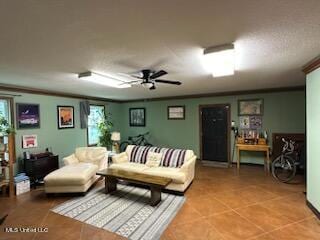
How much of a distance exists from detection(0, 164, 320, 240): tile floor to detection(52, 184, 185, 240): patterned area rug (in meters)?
0.13

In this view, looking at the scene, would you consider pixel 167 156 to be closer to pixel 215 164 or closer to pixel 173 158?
pixel 173 158

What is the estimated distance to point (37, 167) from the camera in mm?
4410

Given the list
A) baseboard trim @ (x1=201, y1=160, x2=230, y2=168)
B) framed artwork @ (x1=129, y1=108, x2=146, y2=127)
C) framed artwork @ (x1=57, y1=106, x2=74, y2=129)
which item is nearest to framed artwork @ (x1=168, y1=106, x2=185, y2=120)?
framed artwork @ (x1=129, y1=108, x2=146, y2=127)

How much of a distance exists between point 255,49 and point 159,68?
1398 millimetres

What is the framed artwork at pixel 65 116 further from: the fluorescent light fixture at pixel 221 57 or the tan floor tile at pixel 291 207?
the tan floor tile at pixel 291 207

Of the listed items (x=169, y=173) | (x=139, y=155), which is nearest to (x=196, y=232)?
(x=169, y=173)

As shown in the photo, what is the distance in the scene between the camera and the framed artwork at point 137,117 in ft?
25.3

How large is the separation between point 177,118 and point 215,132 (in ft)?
4.89

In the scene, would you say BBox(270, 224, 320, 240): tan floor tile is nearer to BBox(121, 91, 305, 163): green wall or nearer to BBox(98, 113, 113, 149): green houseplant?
BBox(121, 91, 305, 163): green wall

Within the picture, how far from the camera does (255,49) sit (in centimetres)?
223

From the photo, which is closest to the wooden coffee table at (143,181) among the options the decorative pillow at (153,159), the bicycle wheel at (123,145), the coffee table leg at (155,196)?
the coffee table leg at (155,196)

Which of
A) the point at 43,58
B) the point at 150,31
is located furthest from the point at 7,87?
the point at 150,31

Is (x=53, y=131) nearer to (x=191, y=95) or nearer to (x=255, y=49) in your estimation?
(x=191, y=95)

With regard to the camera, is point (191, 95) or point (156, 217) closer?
point (156, 217)
